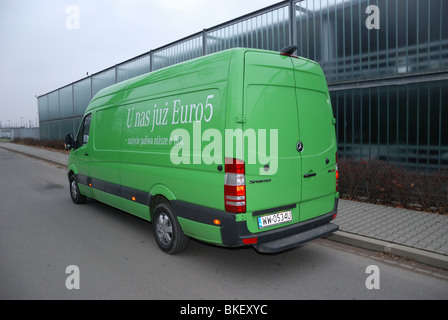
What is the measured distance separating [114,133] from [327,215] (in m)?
3.67

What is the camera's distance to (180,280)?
381cm

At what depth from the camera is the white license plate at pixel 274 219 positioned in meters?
3.78

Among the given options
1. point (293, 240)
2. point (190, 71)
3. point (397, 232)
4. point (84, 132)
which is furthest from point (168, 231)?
point (84, 132)

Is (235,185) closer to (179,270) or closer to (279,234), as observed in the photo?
(279,234)

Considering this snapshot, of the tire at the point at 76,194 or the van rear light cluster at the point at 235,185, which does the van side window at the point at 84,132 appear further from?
the van rear light cluster at the point at 235,185

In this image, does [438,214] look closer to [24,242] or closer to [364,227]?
[364,227]

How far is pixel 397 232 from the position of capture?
502cm

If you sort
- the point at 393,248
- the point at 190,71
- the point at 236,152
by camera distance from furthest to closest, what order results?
the point at 393,248 → the point at 190,71 → the point at 236,152

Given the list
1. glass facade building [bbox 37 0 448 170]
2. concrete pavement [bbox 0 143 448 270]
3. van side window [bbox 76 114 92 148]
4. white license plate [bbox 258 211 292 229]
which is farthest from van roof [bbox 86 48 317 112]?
glass facade building [bbox 37 0 448 170]

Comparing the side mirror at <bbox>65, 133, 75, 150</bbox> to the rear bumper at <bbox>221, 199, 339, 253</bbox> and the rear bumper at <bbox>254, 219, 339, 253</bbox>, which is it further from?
the rear bumper at <bbox>254, 219, 339, 253</bbox>

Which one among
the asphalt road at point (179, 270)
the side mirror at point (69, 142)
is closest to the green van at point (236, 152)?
the asphalt road at point (179, 270)

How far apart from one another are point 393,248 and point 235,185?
7.86 feet

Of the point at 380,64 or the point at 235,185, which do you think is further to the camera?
the point at 380,64

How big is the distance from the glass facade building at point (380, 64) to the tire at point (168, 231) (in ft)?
19.6
